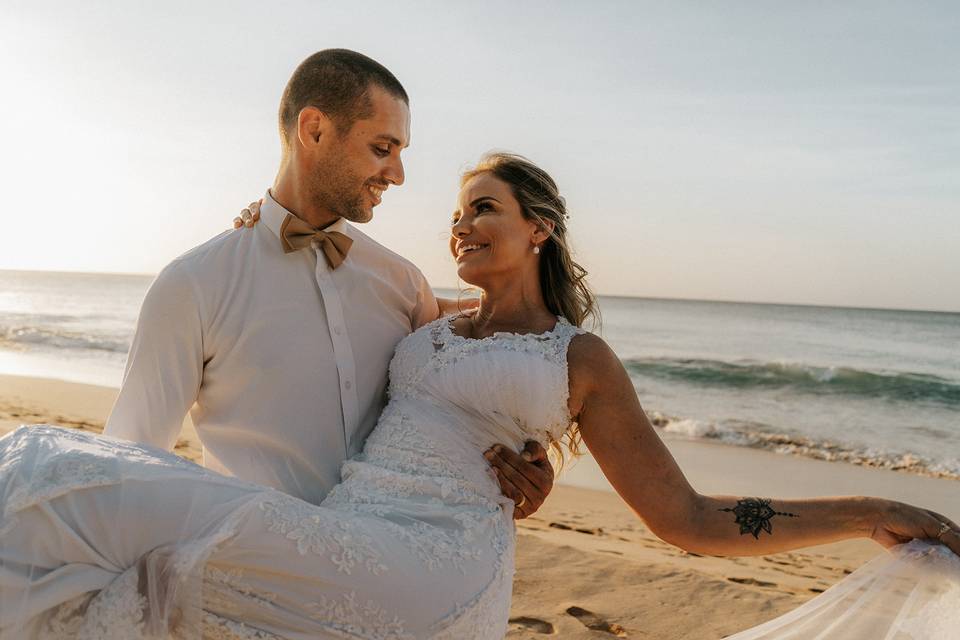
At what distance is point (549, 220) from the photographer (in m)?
3.62

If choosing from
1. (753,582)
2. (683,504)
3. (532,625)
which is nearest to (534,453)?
(683,504)

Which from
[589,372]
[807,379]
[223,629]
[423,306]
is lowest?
[807,379]

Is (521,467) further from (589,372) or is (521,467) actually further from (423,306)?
(423,306)

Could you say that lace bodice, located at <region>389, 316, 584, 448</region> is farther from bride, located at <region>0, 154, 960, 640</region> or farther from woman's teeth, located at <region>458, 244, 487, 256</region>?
woman's teeth, located at <region>458, 244, 487, 256</region>

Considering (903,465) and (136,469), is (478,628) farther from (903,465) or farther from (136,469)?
(903,465)

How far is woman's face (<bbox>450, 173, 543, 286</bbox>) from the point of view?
3.52m

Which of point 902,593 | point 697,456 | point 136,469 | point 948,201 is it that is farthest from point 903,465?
point 948,201

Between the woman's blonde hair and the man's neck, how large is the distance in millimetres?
575

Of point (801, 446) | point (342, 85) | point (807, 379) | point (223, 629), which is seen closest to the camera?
point (223, 629)

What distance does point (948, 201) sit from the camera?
23.8 meters

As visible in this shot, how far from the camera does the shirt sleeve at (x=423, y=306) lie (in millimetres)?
3895

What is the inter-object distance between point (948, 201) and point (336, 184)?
78.9 ft

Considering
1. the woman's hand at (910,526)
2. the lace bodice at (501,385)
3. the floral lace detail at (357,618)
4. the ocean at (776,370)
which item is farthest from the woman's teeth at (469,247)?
the ocean at (776,370)

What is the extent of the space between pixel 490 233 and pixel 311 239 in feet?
2.26
